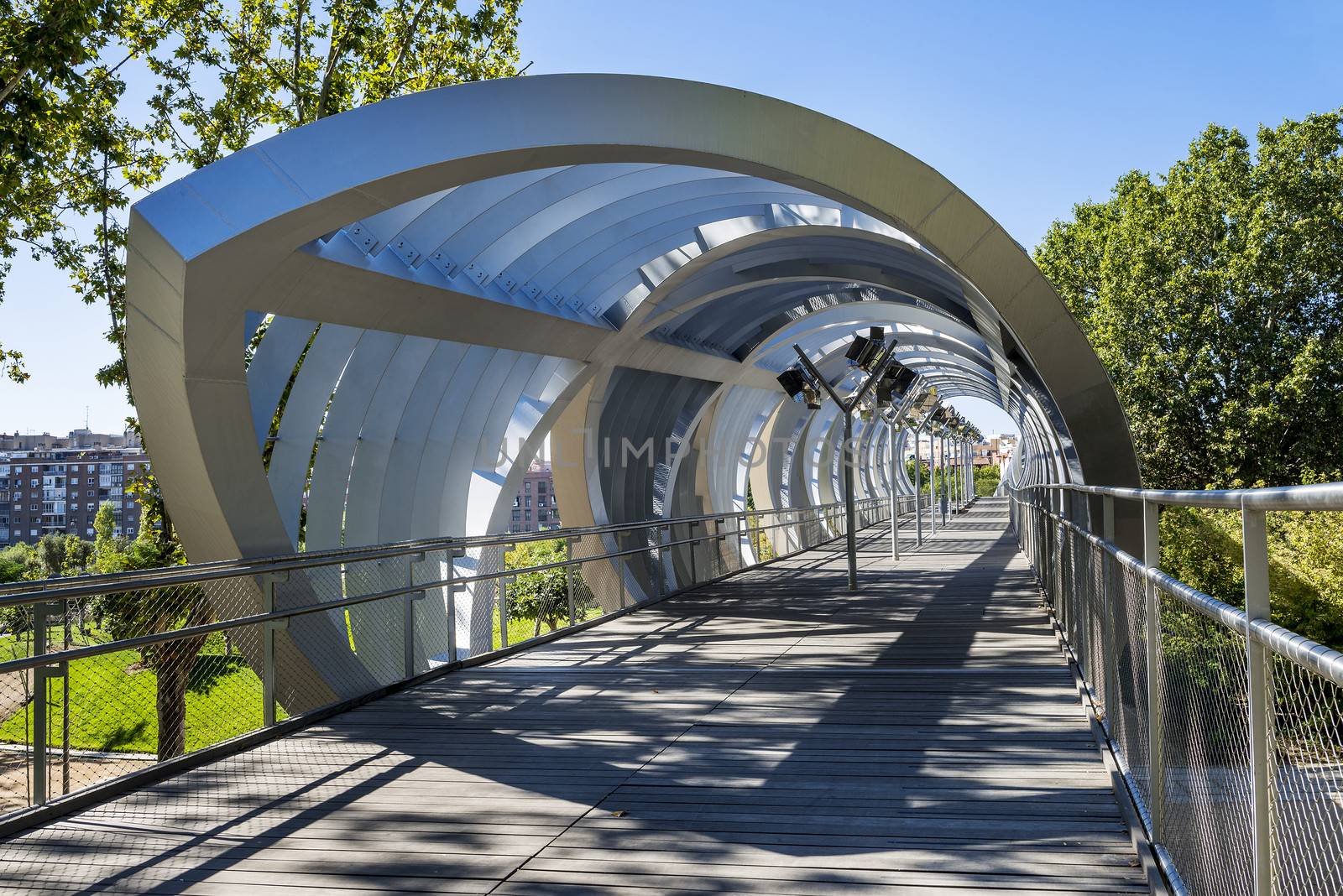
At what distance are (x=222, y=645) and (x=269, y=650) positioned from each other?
1.32 metres

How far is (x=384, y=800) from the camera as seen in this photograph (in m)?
4.65

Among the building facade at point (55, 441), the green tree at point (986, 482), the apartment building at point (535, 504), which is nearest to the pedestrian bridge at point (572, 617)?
the green tree at point (986, 482)

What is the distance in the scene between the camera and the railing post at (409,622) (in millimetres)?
7586

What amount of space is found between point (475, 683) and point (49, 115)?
6.11 m

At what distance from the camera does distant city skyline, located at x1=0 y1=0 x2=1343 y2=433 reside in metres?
13.1

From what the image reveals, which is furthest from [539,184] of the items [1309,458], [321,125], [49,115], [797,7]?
[1309,458]

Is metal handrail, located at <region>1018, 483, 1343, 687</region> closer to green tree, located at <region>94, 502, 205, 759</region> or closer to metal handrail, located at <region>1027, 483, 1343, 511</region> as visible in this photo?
metal handrail, located at <region>1027, 483, 1343, 511</region>

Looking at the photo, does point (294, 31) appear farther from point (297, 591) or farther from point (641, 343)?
point (297, 591)

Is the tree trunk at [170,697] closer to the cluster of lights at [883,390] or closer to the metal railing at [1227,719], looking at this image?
the metal railing at [1227,719]

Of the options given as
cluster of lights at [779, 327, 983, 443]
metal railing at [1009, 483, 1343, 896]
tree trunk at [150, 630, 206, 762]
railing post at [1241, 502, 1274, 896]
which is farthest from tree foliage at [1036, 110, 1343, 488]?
railing post at [1241, 502, 1274, 896]

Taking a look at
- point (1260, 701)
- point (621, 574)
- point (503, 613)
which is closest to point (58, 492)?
point (621, 574)

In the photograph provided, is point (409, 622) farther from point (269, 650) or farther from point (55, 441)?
point (55, 441)

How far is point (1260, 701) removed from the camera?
2012 mm

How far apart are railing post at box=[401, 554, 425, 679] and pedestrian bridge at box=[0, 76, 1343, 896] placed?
36mm
